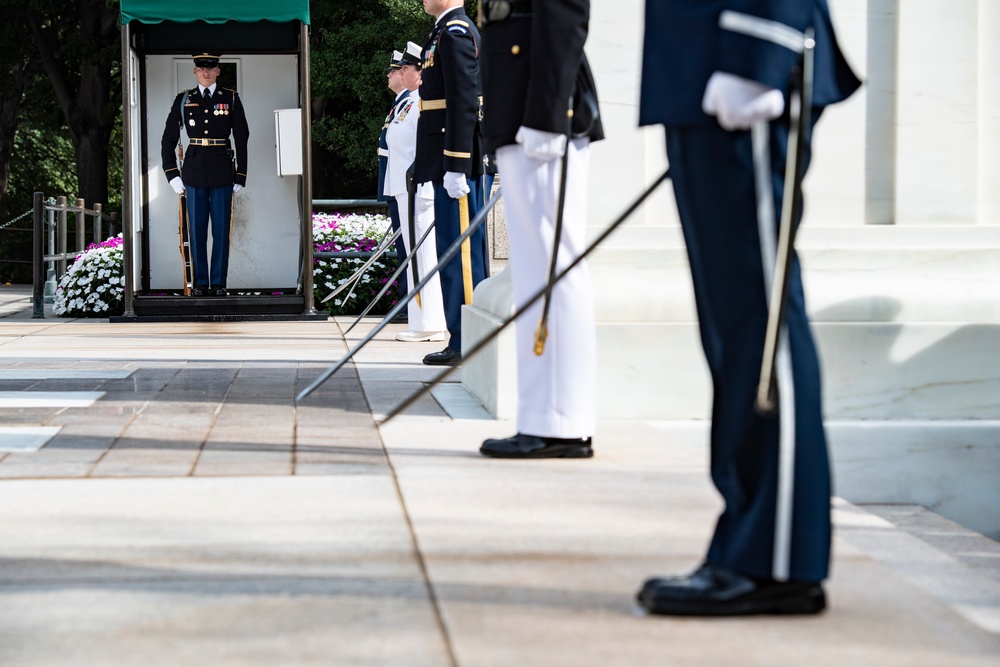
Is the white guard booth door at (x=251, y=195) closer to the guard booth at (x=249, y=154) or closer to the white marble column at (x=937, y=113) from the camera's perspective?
the guard booth at (x=249, y=154)

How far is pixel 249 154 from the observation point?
42.6 feet

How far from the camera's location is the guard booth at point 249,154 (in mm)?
11555

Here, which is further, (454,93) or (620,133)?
(454,93)

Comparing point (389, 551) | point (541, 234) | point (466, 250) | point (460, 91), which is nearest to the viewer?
point (389, 551)

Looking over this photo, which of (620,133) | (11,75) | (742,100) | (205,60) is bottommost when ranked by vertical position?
(742,100)

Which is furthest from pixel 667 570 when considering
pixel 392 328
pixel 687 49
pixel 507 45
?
pixel 392 328

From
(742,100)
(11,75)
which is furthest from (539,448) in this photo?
(11,75)

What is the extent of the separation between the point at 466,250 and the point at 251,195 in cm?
566

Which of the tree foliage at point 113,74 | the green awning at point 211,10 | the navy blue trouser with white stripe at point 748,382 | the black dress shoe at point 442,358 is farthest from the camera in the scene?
the tree foliage at point 113,74

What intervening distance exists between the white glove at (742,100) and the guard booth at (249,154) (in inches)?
377

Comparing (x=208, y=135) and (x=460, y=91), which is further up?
(x=208, y=135)

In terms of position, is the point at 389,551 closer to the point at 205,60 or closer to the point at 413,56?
the point at 413,56

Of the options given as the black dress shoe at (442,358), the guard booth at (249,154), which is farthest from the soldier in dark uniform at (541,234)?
the guard booth at (249,154)

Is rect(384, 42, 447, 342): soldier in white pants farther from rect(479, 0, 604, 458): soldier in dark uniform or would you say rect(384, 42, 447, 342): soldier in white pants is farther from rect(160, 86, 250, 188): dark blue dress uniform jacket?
rect(479, 0, 604, 458): soldier in dark uniform
